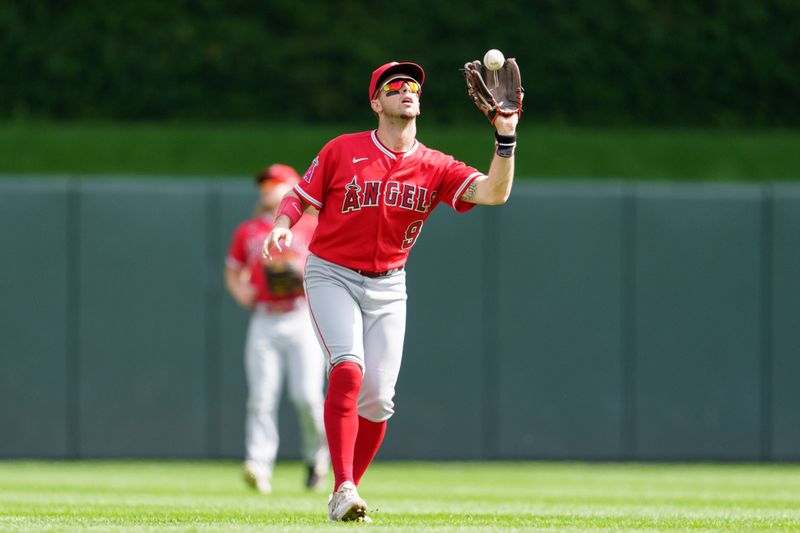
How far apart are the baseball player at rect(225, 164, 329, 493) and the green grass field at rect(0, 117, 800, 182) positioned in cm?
505

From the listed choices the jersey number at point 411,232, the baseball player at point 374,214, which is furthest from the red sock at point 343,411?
the jersey number at point 411,232

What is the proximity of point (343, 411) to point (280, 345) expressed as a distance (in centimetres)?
330

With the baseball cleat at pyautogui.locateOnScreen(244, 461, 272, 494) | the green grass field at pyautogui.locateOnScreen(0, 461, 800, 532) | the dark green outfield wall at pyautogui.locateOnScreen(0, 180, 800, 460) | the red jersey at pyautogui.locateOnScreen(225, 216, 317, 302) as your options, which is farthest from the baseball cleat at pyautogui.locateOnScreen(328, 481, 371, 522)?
the dark green outfield wall at pyautogui.locateOnScreen(0, 180, 800, 460)

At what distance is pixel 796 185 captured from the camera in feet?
35.3

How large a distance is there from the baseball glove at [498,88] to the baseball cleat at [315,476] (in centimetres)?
357

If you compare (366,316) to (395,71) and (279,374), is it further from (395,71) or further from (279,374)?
(279,374)

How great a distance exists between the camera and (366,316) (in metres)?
5.45

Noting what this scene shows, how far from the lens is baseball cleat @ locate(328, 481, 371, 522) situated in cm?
499

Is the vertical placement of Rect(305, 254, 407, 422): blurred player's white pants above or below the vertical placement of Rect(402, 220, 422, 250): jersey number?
below

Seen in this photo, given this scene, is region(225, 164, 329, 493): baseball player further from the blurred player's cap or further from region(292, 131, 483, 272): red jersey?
region(292, 131, 483, 272): red jersey

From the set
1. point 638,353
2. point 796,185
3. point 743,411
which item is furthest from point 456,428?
point 796,185

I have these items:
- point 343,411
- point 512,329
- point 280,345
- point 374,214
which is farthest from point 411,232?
point 512,329

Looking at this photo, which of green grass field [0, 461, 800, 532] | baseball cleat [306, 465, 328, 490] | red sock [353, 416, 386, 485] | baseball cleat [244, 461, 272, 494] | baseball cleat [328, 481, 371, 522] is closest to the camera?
baseball cleat [328, 481, 371, 522]

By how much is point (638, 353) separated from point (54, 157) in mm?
6652
